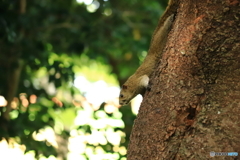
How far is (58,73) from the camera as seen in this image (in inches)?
156

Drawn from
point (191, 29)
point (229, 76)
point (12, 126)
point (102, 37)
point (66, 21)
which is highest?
point (66, 21)

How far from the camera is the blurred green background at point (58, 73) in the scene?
140 inches

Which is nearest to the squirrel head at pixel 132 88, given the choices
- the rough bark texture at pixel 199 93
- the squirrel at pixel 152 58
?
the squirrel at pixel 152 58

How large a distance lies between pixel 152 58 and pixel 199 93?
3.36 ft

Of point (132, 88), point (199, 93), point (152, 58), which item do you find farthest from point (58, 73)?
point (199, 93)

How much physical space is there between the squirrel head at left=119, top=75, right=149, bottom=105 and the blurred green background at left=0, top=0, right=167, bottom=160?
0.15 meters

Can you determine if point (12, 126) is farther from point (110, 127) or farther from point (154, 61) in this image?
point (154, 61)

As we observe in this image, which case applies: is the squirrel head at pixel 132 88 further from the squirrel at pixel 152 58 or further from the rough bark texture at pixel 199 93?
the rough bark texture at pixel 199 93

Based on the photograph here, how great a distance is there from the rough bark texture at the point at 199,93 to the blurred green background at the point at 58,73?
1.35 meters

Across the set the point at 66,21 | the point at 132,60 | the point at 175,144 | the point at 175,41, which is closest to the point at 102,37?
the point at 66,21

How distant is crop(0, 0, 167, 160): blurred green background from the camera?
3.55 m

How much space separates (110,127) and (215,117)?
5.38 ft

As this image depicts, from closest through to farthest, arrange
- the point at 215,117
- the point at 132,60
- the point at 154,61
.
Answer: the point at 215,117, the point at 154,61, the point at 132,60

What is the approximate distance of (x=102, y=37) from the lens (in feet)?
16.0
